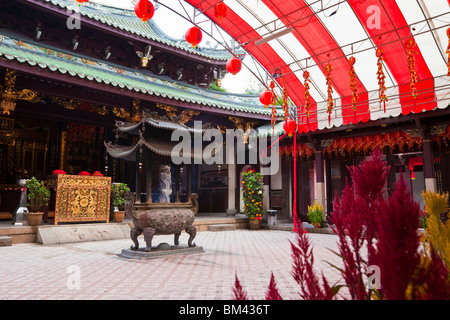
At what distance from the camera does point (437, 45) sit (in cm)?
1159

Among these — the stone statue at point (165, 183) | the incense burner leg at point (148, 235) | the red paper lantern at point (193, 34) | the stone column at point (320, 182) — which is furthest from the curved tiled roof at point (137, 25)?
the incense burner leg at point (148, 235)

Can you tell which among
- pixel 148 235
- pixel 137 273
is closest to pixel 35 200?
pixel 148 235

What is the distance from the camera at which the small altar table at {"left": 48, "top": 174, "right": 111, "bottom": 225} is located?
28.4 ft

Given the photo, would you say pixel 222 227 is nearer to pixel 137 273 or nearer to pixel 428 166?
pixel 428 166

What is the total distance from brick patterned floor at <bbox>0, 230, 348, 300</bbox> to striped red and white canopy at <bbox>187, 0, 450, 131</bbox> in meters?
6.74

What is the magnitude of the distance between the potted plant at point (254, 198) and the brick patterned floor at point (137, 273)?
4.99m

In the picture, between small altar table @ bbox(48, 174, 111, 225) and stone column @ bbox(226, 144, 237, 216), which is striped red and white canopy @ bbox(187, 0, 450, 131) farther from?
small altar table @ bbox(48, 174, 111, 225)

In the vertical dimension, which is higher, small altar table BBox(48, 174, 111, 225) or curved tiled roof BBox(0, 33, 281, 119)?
curved tiled roof BBox(0, 33, 281, 119)

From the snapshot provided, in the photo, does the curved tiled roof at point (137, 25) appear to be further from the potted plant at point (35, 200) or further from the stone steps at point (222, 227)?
the stone steps at point (222, 227)

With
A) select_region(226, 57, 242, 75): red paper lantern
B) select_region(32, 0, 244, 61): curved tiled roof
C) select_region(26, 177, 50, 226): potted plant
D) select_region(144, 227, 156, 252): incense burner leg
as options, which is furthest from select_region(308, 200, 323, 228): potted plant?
select_region(26, 177, 50, 226): potted plant

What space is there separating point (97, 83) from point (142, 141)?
321 cm

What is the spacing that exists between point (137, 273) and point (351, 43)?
1104cm

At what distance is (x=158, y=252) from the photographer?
646cm

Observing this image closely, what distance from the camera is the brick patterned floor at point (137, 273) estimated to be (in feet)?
12.5
